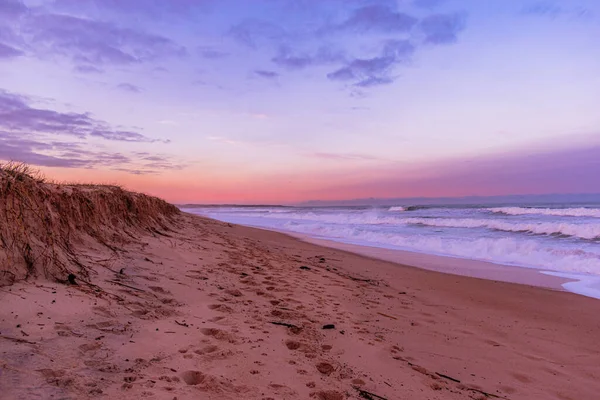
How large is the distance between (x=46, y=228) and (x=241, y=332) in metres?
2.62

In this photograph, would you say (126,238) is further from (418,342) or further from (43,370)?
(418,342)

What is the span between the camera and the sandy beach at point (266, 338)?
2.47 metres

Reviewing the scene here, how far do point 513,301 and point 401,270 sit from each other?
297 centimetres

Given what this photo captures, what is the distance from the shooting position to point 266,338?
3.66 meters

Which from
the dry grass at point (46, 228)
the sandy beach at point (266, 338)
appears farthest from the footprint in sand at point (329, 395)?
the dry grass at point (46, 228)

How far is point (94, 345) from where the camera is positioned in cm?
268

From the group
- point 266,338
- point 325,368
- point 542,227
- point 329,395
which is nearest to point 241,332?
point 266,338

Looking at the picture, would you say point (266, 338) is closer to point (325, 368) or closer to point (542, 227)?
point (325, 368)

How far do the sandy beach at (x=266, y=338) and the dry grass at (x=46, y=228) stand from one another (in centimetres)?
24

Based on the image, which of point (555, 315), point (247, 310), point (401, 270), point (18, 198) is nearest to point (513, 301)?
point (555, 315)

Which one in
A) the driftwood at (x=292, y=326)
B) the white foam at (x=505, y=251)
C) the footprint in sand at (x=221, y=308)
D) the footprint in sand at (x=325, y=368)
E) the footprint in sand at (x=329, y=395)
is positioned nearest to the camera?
the footprint in sand at (x=329, y=395)

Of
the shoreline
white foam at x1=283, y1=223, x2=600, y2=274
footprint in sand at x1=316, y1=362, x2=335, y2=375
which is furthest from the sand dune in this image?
white foam at x1=283, y1=223, x2=600, y2=274

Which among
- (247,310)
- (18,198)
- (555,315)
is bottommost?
(555,315)

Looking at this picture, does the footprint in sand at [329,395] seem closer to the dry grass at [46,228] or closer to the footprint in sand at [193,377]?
the footprint in sand at [193,377]
